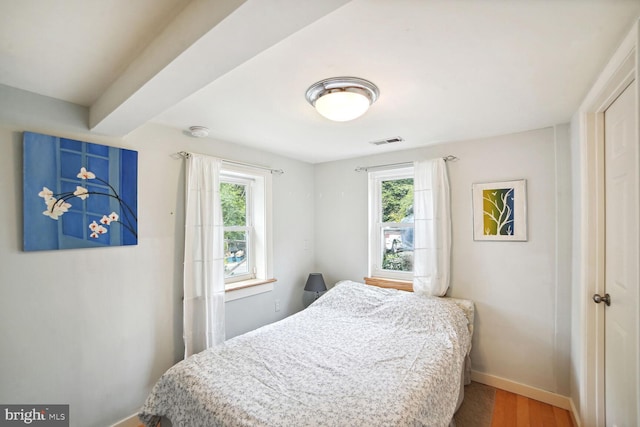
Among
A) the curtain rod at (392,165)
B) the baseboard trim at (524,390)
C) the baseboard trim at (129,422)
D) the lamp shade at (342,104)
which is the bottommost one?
the baseboard trim at (524,390)

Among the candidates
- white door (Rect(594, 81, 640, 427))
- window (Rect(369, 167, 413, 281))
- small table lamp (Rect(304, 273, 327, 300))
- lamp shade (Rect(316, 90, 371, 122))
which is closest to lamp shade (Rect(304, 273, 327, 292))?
small table lamp (Rect(304, 273, 327, 300))

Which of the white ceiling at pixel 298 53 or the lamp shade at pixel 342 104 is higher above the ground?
the white ceiling at pixel 298 53

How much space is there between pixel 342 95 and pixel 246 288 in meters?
2.15

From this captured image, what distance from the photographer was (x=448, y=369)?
72.0 inches

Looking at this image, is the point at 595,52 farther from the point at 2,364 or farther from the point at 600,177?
the point at 2,364

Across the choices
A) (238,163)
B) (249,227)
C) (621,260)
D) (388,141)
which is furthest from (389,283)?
(238,163)

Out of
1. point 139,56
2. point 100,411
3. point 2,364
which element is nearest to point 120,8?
point 139,56

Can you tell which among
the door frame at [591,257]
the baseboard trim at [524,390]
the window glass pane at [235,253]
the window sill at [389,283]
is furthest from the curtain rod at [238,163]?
the baseboard trim at [524,390]

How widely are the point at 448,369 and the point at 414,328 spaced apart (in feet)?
1.69

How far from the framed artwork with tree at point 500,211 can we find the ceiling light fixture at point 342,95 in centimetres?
163

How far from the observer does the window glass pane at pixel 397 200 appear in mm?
3205

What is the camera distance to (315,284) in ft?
11.0

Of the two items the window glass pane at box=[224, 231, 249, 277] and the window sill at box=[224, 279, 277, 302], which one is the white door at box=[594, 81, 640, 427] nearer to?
the window sill at box=[224, 279, 277, 302]

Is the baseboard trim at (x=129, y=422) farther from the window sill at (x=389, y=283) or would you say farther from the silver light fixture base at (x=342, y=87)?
the silver light fixture base at (x=342, y=87)
